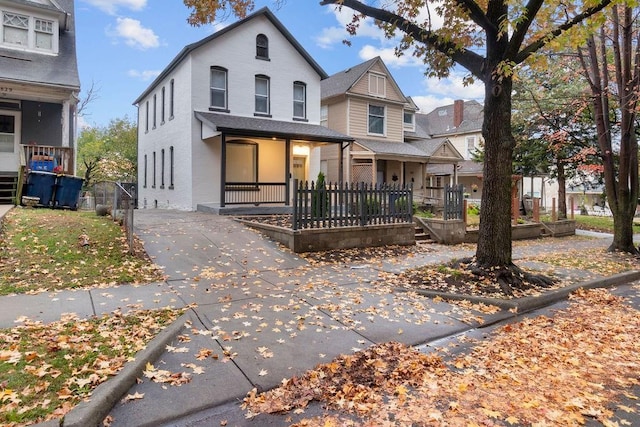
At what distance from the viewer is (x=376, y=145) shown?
21.4 m

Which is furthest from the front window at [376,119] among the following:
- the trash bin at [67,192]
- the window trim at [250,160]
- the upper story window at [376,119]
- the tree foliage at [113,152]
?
the tree foliage at [113,152]

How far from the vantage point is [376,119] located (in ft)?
73.8

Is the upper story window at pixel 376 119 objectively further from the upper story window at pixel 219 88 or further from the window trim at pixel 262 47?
the upper story window at pixel 219 88

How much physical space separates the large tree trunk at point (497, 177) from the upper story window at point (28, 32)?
1589cm

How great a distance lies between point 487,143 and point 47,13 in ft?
54.2

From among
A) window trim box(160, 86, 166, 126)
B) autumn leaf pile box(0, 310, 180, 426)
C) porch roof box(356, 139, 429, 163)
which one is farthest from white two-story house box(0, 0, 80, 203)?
Result: porch roof box(356, 139, 429, 163)

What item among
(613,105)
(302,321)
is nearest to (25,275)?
(302,321)

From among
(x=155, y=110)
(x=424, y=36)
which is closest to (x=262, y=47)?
(x=155, y=110)

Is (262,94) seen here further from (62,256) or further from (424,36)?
(62,256)

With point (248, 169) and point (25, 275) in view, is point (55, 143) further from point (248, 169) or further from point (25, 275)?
point (25, 275)

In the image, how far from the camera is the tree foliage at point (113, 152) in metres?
37.2

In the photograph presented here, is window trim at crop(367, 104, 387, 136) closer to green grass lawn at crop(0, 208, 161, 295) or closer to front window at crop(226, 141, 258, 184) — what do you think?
front window at crop(226, 141, 258, 184)

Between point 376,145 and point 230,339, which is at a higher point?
point 376,145

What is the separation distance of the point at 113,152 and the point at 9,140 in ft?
92.5
